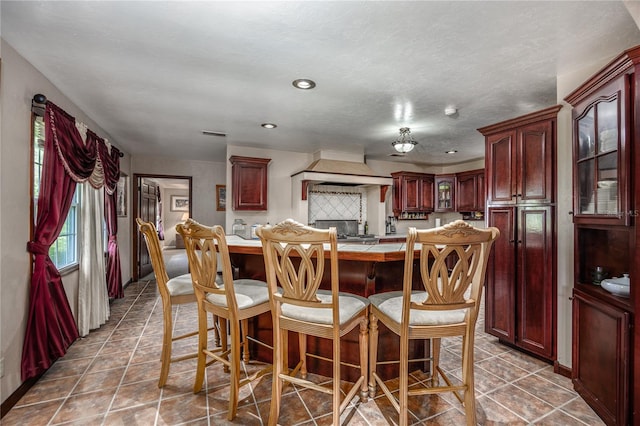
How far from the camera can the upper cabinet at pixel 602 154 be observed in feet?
5.41

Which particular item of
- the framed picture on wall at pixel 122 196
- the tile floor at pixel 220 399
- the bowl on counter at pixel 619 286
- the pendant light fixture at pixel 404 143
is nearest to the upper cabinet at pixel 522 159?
the bowl on counter at pixel 619 286

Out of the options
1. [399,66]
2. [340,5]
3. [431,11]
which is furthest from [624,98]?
[340,5]

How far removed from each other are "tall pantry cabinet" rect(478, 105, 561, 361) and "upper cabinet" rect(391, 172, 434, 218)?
126 inches

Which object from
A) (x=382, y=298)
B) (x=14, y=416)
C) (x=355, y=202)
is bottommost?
(x=14, y=416)

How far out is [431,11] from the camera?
1.69 meters

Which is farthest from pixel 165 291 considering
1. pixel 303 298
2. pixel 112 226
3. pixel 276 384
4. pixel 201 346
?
pixel 112 226

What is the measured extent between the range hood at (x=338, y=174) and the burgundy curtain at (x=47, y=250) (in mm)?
3014

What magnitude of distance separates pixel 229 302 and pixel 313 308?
508 millimetres

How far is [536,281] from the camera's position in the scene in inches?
101

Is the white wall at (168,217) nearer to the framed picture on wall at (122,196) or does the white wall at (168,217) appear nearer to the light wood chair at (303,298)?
the framed picture on wall at (122,196)

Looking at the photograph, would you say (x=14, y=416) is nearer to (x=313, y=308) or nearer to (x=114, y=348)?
(x=114, y=348)

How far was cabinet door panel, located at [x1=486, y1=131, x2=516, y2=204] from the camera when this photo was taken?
2762mm

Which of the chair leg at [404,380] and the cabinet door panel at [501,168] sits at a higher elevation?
the cabinet door panel at [501,168]

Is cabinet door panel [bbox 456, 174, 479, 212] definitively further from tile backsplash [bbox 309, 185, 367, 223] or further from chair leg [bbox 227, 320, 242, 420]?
chair leg [bbox 227, 320, 242, 420]
